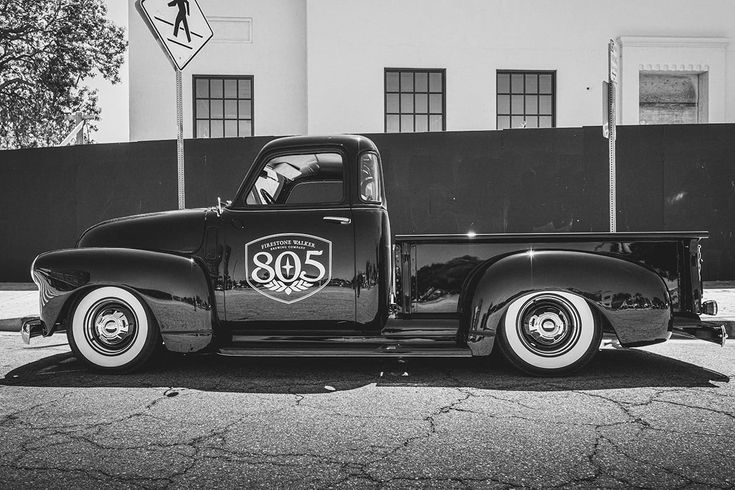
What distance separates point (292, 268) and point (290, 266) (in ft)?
0.07

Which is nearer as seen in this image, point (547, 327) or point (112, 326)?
point (547, 327)

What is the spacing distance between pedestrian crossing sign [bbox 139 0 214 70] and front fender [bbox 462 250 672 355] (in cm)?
421

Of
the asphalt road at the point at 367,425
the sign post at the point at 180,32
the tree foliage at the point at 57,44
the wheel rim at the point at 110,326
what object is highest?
the tree foliage at the point at 57,44

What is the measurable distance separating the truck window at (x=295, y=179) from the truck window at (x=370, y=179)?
0.59 feet

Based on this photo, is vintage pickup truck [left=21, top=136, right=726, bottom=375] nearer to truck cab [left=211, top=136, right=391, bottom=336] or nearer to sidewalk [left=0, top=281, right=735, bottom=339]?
truck cab [left=211, top=136, right=391, bottom=336]

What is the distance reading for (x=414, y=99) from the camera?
14.1m

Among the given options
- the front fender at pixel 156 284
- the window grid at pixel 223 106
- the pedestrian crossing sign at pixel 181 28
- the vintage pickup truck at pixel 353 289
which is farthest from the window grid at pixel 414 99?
the front fender at pixel 156 284

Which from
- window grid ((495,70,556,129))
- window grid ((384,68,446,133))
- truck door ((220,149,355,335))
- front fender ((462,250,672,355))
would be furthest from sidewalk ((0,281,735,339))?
window grid ((384,68,446,133))

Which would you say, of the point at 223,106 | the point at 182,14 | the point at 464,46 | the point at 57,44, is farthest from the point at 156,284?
the point at 57,44

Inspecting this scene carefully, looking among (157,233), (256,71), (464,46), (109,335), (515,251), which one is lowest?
(109,335)

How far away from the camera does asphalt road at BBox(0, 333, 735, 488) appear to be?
9.63ft

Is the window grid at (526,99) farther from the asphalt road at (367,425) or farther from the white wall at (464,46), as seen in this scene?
the asphalt road at (367,425)

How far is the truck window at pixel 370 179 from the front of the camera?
514cm

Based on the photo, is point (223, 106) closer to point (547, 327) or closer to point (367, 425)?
point (547, 327)
